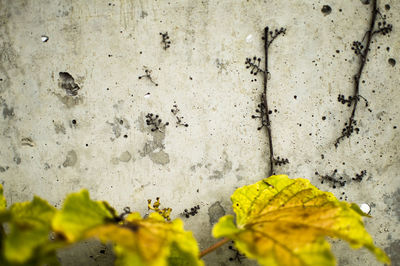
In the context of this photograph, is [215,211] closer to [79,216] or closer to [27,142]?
[79,216]

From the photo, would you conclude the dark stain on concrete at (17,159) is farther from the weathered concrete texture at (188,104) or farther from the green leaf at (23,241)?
the green leaf at (23,241)

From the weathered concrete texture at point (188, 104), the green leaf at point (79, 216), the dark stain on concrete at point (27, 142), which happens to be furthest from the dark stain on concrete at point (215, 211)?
the dark stain on concrete at point (27, 142)

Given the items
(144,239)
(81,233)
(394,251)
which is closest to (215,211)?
(144,239)

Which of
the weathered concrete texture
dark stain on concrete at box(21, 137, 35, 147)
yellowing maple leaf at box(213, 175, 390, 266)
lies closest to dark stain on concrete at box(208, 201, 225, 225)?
the weathered concrete texture

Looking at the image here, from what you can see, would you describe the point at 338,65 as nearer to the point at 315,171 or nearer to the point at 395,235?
the point at 315,171

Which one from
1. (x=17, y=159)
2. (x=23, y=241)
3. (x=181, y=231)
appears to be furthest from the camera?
(x=17, y=159)
